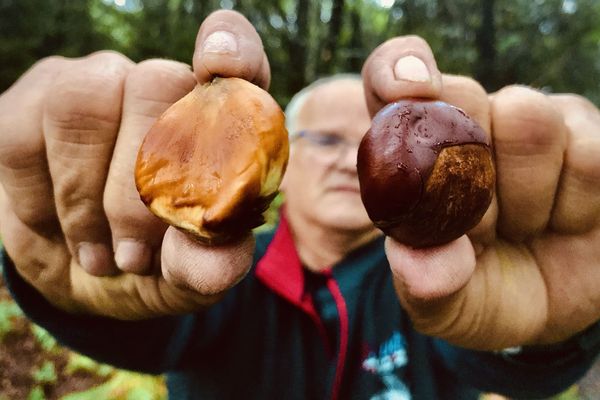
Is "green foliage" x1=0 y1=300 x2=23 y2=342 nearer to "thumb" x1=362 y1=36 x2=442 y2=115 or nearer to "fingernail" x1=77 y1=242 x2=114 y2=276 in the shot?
"fingernail" x1=77 y1=242 x2=114 y2=276

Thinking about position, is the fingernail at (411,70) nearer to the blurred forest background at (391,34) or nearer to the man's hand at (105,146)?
the man's hand at (105,146)

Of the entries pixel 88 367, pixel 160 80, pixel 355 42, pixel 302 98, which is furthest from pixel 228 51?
pixel 355 42

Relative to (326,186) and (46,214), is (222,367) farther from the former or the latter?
(46,214)

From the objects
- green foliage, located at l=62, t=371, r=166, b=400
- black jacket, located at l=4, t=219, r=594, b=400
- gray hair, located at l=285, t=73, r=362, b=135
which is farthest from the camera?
green foliage, located at l=62, t=371, r=166, b=400

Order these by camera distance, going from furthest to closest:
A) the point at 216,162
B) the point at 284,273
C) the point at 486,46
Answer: the point at 486,46, the point at 284,273, the point at 216,162

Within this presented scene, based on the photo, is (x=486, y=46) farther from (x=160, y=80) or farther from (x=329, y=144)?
(x=160, y=80)

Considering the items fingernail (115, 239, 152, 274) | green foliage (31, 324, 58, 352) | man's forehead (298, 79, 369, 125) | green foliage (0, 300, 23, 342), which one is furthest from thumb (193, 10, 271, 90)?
green foliage (0, 300, 23, 342)
